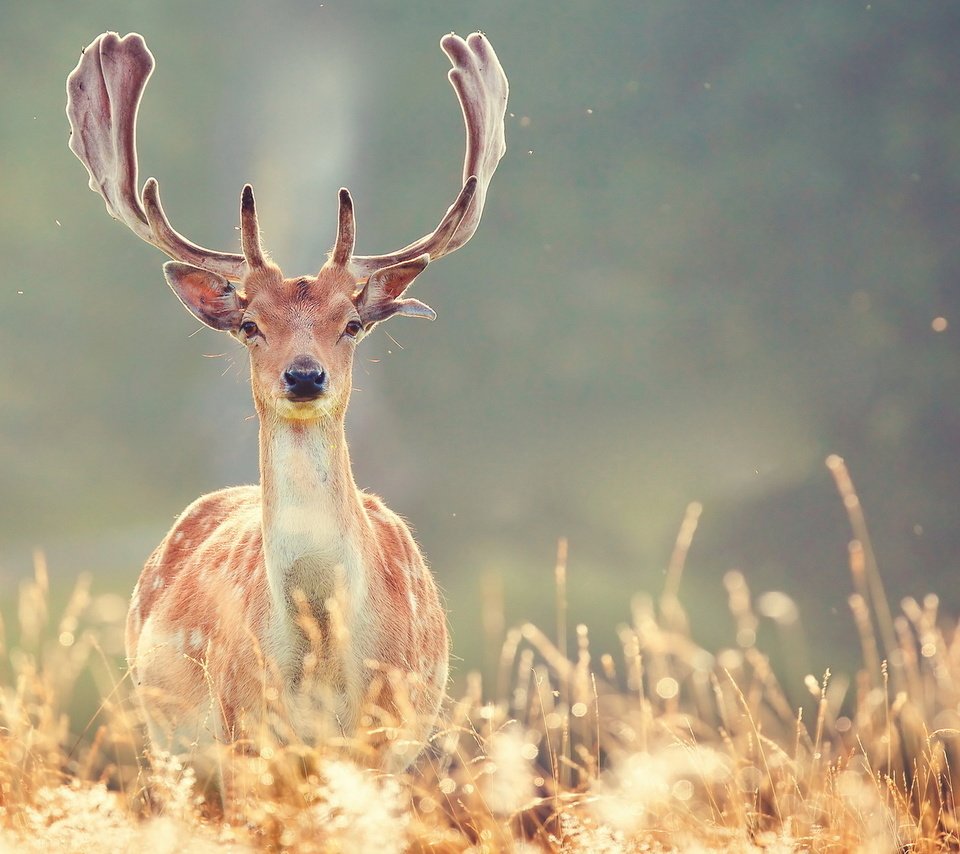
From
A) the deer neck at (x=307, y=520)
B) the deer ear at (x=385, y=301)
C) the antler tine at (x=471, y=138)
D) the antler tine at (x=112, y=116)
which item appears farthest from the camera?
the antler tine at (x=112, y=116)

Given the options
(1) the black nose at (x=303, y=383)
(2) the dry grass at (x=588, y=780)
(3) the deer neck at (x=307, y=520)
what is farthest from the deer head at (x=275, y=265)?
(2) the dry grass at (x=588, y=780)

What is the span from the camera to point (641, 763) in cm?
314

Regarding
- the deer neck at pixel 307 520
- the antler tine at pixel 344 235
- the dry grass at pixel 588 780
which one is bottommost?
the dry grass at pixel 588 780

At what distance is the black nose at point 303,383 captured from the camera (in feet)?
13.7

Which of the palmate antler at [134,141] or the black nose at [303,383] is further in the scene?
the palmate antler at [134,141]

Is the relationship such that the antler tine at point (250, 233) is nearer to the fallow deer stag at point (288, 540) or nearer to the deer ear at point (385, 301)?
the fallow deer stag at point (288, 540)

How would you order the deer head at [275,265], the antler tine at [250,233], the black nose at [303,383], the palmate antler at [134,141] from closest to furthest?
the black nose at [303,383] → the deer head at [275,265] → the antler tine at [250,233] → the palmate antler at [134,141]

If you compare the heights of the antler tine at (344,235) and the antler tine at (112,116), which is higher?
the antler tine at (112,116)

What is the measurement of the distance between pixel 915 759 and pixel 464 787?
1329 millimetres

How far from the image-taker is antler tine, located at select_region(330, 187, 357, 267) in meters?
4.75

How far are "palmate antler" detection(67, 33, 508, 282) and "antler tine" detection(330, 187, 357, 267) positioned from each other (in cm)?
18

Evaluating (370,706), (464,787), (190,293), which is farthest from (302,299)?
(464,787)

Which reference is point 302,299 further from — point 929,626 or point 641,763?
point 929,626

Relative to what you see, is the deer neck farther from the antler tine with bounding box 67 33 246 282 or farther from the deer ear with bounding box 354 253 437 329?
the antler tine with bounding box 67 33 246 282
